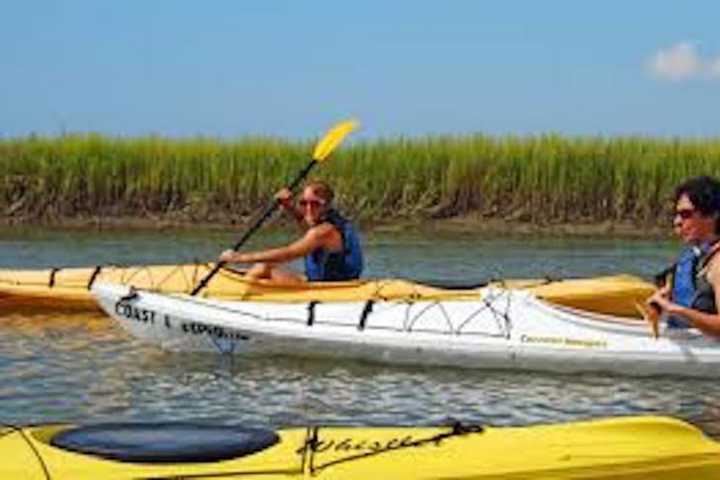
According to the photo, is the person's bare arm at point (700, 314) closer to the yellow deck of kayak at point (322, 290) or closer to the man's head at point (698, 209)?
the man's head at point (698, 209)

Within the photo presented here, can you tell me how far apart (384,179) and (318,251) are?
9102 millimetres

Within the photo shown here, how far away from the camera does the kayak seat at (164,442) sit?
4.16 m

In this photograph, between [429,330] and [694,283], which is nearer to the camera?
[694,283]

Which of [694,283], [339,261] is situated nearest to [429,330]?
[339,261]

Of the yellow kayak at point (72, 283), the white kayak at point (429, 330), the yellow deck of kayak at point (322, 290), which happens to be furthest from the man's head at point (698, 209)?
the yellow kayak at point (72, 283)

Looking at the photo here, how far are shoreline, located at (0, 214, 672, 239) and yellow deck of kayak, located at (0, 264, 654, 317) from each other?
735 cm

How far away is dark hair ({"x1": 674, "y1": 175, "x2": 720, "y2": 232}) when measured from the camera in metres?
6.58

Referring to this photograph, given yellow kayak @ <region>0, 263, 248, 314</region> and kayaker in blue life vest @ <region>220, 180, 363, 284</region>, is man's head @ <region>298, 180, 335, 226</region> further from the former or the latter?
yellow kayak @ <region>0, 263, 248, 314</region>

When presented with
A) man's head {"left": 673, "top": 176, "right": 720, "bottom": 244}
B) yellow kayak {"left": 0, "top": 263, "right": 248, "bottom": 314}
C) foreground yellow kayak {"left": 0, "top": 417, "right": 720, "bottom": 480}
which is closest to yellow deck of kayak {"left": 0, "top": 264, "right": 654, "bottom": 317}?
yellow kayak {"left": 0, "top": 263, "right": 248, "bottom": 314}

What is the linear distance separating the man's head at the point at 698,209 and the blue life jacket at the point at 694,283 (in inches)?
6.2

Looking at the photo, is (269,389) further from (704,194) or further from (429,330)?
(704,194)

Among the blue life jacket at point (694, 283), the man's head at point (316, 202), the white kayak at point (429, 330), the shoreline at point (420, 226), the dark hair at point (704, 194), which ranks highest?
the dark hair at point (704, 194)

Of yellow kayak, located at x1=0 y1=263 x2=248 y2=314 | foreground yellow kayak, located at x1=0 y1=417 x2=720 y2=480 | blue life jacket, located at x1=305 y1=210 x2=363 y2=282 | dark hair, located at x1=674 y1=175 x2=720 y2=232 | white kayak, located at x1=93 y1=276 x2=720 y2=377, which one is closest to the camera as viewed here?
foreground yellow kayak, located at x1=0 y1=417 x2=720 y2=480

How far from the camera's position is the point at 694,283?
713cm
